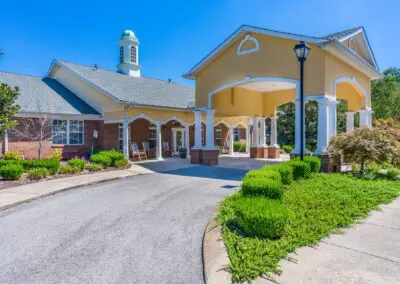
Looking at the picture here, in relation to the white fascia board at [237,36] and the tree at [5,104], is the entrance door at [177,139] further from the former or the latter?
the tree at [5,104]

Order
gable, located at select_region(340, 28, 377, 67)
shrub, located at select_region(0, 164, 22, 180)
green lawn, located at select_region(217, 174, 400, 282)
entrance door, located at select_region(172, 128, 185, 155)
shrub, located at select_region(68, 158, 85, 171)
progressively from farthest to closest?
1. entrance door, located at select_region(172, 128, 185, 155)
2. gable, located at select_region(340, 28, 377, 67)
3. shrub, located at select_region(68, 158, 85, 171)
4. shrub, located at select_region(0, 164, 22, 180)
5. green lawn, located at select_region(217, 174, 400, 282)

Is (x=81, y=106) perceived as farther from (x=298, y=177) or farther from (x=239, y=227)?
(x=239, y=227)

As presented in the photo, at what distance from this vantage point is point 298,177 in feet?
29.0

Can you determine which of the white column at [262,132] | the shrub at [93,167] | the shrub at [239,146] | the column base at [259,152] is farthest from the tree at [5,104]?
the shrub at [239,146]

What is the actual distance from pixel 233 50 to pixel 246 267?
12.1m

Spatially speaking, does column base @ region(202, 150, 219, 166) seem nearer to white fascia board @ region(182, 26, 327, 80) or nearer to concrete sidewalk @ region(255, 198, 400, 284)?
white fascia board @ region(182, 26, 327, 80)

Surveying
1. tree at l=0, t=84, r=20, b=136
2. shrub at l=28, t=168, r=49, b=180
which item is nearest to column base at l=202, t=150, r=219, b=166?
shrub at l=28, t=168, r=49, b=180

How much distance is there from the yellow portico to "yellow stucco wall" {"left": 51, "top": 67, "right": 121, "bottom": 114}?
18.4 ft

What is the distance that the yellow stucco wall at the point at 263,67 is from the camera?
36.4 ft

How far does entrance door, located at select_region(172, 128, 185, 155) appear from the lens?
867 inches

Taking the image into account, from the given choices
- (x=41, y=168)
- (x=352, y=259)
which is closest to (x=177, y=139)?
(x=41, y=168)

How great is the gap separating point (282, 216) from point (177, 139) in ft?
61.1

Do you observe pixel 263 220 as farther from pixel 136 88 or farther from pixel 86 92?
pixel 136 88

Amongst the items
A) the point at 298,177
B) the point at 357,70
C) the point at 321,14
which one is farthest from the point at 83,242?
the point at 357,70
